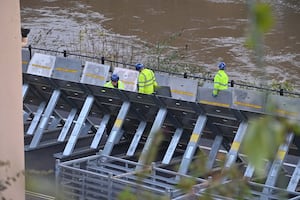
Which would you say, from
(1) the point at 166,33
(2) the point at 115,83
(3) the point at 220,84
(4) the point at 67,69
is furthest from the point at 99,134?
(1) the point at 166,33

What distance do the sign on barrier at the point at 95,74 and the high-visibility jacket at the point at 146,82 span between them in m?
0.68

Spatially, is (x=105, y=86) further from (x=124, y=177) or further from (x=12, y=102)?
(x=12, y=102)

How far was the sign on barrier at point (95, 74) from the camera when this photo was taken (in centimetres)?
1352

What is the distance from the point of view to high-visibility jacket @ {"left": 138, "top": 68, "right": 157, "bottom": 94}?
42.8ft

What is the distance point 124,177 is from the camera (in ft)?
31.2

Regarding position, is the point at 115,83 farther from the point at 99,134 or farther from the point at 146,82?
the point at 99,134

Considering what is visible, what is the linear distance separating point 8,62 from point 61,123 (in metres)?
6.11

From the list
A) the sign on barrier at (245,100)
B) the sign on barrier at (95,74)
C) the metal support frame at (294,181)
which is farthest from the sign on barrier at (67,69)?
the metal support frame at (294,181)

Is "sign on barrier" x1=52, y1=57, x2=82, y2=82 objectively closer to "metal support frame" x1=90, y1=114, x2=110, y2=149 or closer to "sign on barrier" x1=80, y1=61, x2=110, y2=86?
"sign on barrier" x1=80, y1=61, x2=110, y2=86

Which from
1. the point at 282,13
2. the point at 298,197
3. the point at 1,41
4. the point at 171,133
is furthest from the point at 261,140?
the point at 282,13

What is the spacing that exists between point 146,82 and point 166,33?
15001 mm

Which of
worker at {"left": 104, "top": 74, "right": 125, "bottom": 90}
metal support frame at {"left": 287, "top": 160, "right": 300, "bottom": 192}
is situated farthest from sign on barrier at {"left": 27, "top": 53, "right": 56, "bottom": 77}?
metal support frame at {"left": 287, "top": 160, "right": 300, "bottom": 192}

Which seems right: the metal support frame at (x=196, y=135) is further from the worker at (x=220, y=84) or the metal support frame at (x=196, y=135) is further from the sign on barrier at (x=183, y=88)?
the sign on barrier at (x=183, y=88)

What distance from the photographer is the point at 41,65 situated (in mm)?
14086
